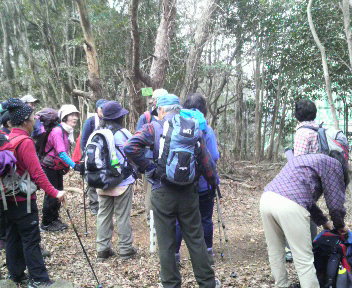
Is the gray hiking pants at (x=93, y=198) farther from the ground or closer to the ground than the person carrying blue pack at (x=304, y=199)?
closer to the ground

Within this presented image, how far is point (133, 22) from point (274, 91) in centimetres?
1192

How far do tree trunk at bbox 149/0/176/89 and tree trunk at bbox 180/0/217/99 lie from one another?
51.8 inches

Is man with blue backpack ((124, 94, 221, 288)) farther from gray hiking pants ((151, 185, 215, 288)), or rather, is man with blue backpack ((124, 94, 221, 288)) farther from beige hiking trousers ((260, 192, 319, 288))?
beige hiking trousers ((260, 192, 319, 288))

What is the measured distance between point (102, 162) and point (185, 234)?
62.7 inches

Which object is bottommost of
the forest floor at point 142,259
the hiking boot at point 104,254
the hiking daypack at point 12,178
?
the forest floor at point 142,259

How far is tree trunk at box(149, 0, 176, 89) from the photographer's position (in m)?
8.46

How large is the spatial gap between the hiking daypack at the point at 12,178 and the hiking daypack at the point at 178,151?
1.31 meters

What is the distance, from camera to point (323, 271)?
355 cm

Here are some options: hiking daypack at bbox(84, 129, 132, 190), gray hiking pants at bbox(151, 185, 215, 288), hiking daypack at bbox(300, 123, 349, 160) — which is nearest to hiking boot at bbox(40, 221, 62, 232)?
hiking daypack at bbox(84, 129, 132, 190)

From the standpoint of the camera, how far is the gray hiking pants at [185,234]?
3.51 meters

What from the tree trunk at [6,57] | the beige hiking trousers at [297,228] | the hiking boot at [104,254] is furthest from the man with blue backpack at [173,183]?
the tree trunk at [6,57]

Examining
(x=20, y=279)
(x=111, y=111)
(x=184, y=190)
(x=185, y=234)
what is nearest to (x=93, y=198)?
(x=111, y=111)

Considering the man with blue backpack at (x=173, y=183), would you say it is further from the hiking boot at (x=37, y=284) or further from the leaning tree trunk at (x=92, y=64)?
the leaning tree trunk at (x=92, y=64)

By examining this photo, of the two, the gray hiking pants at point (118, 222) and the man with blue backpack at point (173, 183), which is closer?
the man with blue backpack at point (173, 183)
